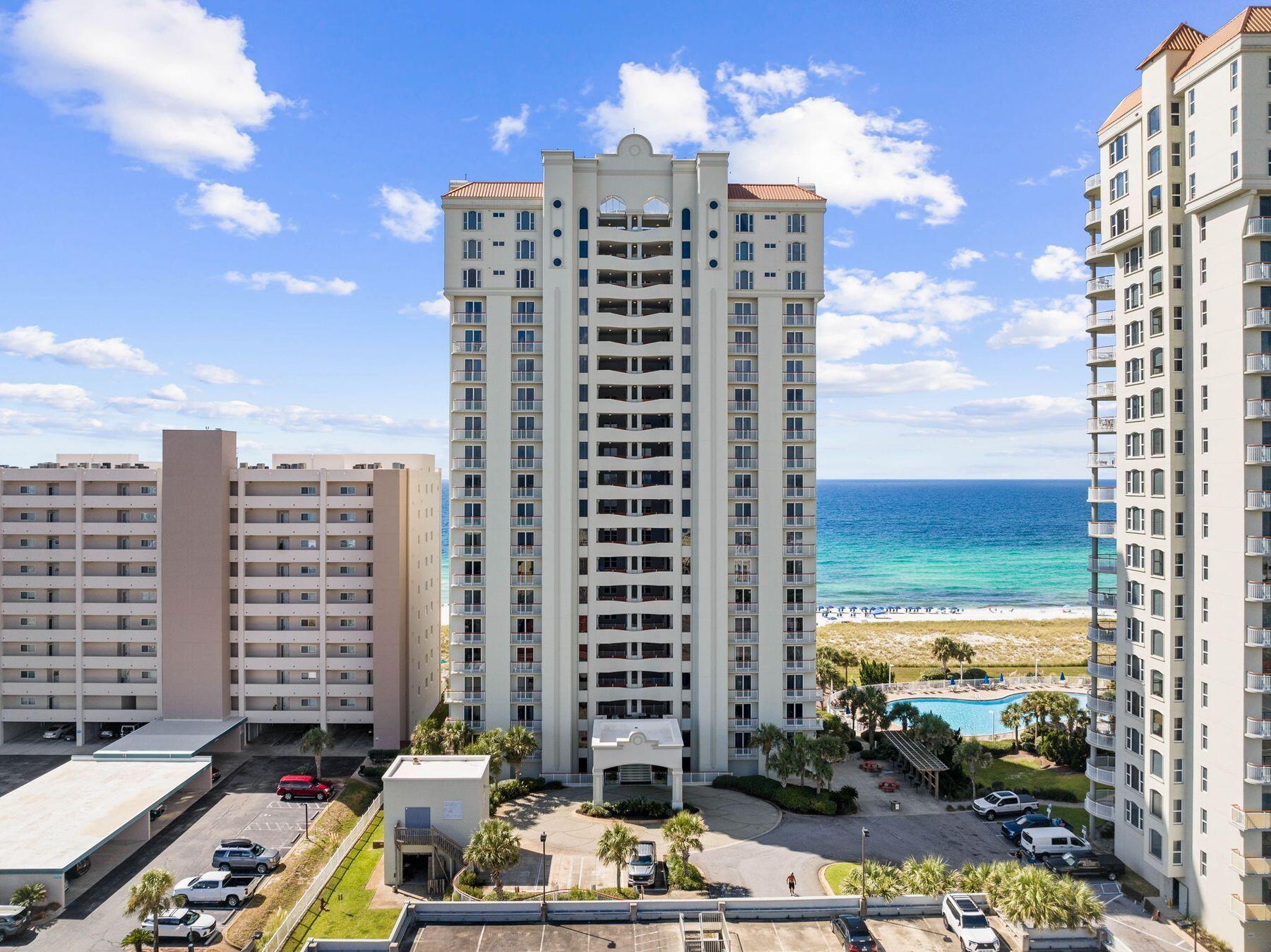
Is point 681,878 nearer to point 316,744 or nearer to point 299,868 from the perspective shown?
point 299,868

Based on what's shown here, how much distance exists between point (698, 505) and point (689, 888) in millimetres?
25612

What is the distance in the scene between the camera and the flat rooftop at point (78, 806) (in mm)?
40781

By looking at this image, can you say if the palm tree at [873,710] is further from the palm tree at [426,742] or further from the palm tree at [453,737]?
the palm tree at [426,742]

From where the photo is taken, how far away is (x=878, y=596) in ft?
577

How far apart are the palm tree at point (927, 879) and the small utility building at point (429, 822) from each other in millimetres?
22446

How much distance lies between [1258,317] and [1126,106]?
14935mm

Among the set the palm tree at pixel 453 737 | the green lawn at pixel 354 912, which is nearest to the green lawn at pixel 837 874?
the green lawn at pixel 354 912

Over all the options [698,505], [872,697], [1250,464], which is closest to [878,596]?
[872,697]

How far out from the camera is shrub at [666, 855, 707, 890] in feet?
132

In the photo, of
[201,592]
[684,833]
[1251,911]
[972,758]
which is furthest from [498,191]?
[1251,911]

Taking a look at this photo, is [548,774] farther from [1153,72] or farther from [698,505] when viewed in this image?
[1153,72]

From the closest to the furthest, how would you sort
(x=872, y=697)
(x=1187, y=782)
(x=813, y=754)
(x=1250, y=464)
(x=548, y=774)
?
1. (x=1250, y=464)
2. (x=1187, y=782)
3. (x=813, y=754)
4. (x=548, y=774)
5. (x=872, y=697)

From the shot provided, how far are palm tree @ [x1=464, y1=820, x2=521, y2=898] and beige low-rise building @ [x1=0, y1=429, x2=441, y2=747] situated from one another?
81.3 feet

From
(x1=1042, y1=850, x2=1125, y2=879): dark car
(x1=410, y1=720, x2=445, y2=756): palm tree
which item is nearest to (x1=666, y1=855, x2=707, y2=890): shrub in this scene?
(x1=1042, y1=850, x2=1125, y2=879): dark car
